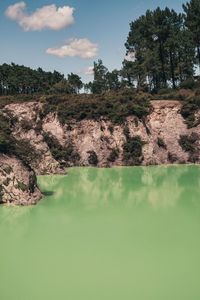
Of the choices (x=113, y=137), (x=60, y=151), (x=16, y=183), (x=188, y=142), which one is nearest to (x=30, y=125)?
(x=60, y=151)

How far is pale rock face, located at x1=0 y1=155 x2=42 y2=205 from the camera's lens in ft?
111

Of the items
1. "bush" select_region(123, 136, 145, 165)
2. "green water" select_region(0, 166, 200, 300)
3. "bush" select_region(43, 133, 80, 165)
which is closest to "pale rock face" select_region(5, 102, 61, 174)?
"bush" select_region(43, 133, 80, 165)

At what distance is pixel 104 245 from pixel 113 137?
39654mm

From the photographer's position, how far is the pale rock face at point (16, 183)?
33.9m

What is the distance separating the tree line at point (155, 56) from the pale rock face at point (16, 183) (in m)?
46.3

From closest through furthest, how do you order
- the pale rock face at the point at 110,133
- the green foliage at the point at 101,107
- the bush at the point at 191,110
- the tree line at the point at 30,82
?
the pale rock face at the point at 110,133
the bush at the point at 191,110
the green foliage at the point at 101,107
the tree line at the point at 30,82

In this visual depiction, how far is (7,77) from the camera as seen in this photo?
99375 mm

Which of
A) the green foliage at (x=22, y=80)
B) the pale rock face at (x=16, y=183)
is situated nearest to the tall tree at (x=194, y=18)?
the green foliage at (x=22, y=80)

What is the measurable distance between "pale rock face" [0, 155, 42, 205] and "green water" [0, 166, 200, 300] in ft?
3.73

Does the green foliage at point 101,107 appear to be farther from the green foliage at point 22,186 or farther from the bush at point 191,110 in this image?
the green foliage at point 22,186

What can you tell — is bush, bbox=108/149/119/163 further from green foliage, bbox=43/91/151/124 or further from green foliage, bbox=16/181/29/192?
green foliage, bbox=16/181/29/192

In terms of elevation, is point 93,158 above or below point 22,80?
below

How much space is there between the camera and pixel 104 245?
2331cm

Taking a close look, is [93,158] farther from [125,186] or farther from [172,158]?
[125,186]
